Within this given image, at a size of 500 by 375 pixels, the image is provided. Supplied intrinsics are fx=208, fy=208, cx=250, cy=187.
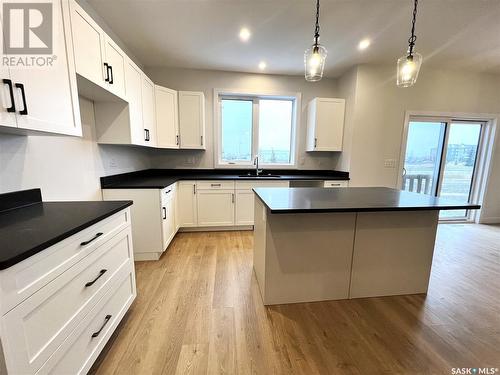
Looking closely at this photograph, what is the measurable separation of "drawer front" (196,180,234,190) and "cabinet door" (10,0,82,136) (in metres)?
1.87

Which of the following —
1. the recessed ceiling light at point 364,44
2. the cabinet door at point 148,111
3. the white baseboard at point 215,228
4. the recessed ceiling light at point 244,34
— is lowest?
the white baseboard at point 215,228

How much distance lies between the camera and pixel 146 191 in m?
2.37

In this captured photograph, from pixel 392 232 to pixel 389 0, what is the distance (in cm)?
214

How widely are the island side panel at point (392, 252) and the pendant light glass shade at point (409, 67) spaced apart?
1143 millimetres

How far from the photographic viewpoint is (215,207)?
3330 millimetres

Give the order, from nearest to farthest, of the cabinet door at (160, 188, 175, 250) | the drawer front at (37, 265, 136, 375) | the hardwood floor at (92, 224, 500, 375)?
the drawer front at (37, 265, 136, 375)
the hardwood floor at (92, 224, 500, 375)
the cabinet door at (160, 188, 175, 250)

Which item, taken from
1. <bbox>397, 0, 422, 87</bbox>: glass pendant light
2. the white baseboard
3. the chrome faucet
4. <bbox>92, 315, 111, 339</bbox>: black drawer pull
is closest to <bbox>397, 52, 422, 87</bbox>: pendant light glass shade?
<bbox>397, 0, 422, 87</bbox>: glass pendant light

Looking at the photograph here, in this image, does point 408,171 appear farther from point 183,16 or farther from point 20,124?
point 20,124

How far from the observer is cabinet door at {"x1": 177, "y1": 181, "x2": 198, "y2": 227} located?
10.6ft

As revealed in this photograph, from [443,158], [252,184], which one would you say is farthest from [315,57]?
[443,158]

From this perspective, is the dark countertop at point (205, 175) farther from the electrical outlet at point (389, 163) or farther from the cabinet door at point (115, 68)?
the cabinet door at point (115, 68)

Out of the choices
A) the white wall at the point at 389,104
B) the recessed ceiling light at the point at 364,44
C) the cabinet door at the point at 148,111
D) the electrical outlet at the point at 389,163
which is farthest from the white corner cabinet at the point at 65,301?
the electrical outlet at the point at 389,163

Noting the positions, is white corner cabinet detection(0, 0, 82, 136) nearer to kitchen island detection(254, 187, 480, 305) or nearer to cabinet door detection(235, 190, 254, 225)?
kitchen island detection(254, 187, 480, 305)

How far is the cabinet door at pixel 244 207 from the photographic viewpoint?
336 cm
